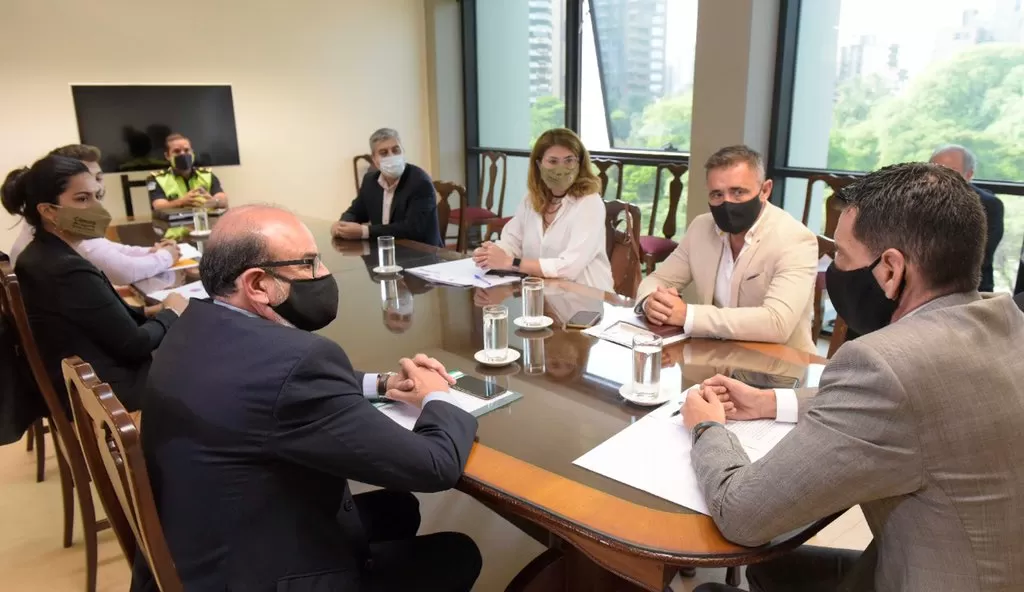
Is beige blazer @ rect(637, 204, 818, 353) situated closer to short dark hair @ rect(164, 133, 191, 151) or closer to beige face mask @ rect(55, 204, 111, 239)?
beige face mask @ rect(55, 204, 111, 239)

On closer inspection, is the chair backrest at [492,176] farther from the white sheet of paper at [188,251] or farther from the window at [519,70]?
the white sheet of paper at [188,251]

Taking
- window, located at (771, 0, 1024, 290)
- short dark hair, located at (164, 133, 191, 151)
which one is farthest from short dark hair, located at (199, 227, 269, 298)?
short dark hair, located at (164, 133, 191, 151)

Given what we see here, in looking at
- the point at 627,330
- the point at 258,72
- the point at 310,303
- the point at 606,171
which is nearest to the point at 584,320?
the point at 627,330

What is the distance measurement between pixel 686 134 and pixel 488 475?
3822mm

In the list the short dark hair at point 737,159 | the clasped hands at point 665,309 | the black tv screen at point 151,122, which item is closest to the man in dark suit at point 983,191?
the short dark hair at point 737,159

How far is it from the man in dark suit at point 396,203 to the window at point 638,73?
1962 millimetres

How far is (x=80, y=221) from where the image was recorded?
6.66ft

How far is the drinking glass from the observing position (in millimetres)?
1526

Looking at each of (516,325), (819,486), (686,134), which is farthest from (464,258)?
(686,134)

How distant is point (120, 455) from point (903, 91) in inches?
148

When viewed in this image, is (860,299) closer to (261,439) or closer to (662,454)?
(662,454)

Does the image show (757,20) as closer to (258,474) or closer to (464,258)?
(464,258)

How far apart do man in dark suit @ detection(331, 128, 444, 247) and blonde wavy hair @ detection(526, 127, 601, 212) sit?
80cm

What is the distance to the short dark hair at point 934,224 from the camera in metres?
0.95
